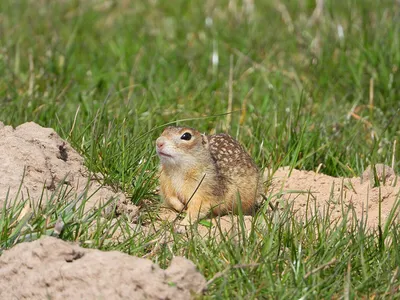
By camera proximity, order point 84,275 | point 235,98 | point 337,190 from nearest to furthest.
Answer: point 84,275 < point 337,190 < point 235,98

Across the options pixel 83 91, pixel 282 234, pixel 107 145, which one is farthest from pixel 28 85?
pixel 282 234

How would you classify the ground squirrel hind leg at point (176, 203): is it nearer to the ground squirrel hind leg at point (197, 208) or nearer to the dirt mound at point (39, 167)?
the ground squirrel hind leg at point (197, 208)

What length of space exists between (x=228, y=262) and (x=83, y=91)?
11.2 ft

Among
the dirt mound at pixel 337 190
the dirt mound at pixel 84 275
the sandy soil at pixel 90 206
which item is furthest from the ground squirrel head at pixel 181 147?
the dirt mound at pixel 84 275

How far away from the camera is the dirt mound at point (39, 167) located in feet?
15.6

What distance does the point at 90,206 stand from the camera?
4.80 meters

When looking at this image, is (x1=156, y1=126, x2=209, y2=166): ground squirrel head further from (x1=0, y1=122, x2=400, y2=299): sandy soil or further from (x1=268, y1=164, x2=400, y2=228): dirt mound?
(x1=268, y1=164, x2=400, y2=228): dirt mound

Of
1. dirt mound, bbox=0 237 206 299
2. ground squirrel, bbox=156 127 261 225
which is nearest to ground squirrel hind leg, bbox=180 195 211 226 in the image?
ground squirrel, bbox=156 127 261 225

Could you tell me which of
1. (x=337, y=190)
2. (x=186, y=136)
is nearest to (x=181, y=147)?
(x=186, y=136)

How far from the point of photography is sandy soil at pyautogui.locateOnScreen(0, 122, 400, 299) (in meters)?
3.86

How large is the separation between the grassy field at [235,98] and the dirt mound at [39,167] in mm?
151

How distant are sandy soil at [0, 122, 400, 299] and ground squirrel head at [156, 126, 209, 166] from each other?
31 centimetres

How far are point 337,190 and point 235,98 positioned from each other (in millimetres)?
1940

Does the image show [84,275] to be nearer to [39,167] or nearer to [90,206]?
[90,206]
